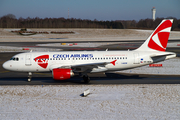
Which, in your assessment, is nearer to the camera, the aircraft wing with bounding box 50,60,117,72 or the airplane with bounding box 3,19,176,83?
the aircraft wing with bounding box 50,60,117,72

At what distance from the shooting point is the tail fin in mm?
27469

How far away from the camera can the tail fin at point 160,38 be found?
27469 millimetres

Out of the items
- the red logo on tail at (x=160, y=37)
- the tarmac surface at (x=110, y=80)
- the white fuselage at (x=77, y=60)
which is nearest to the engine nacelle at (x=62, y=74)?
the tarmac surface at (x=110, y=80)

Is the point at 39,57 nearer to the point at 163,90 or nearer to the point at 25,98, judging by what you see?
the point at 25,98

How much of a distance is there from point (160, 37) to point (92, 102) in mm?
14822

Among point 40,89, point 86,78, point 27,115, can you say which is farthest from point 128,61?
point 27,115

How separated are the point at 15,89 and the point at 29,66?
4.87 metres

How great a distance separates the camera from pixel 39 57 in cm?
2692

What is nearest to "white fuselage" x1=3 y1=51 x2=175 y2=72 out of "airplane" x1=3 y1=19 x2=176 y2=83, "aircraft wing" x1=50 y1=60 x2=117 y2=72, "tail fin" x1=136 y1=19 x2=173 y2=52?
"airplane" x1=3 y1=19 x2=176 y2=83

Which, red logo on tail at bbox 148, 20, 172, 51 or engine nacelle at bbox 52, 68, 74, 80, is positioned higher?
red logo on tail at bbox 148, 20, 172, 51

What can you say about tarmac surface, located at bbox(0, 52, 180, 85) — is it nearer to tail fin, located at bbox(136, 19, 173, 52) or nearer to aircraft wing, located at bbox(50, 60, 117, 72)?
aircraft wing, located at bbox(50, 60, 117, 72)

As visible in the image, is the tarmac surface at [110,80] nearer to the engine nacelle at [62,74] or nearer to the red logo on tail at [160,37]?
the engine nacelle at [62,74]

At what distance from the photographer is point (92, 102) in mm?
18219

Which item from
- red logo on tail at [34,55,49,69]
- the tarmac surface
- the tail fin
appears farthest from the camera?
A: the tail fin
